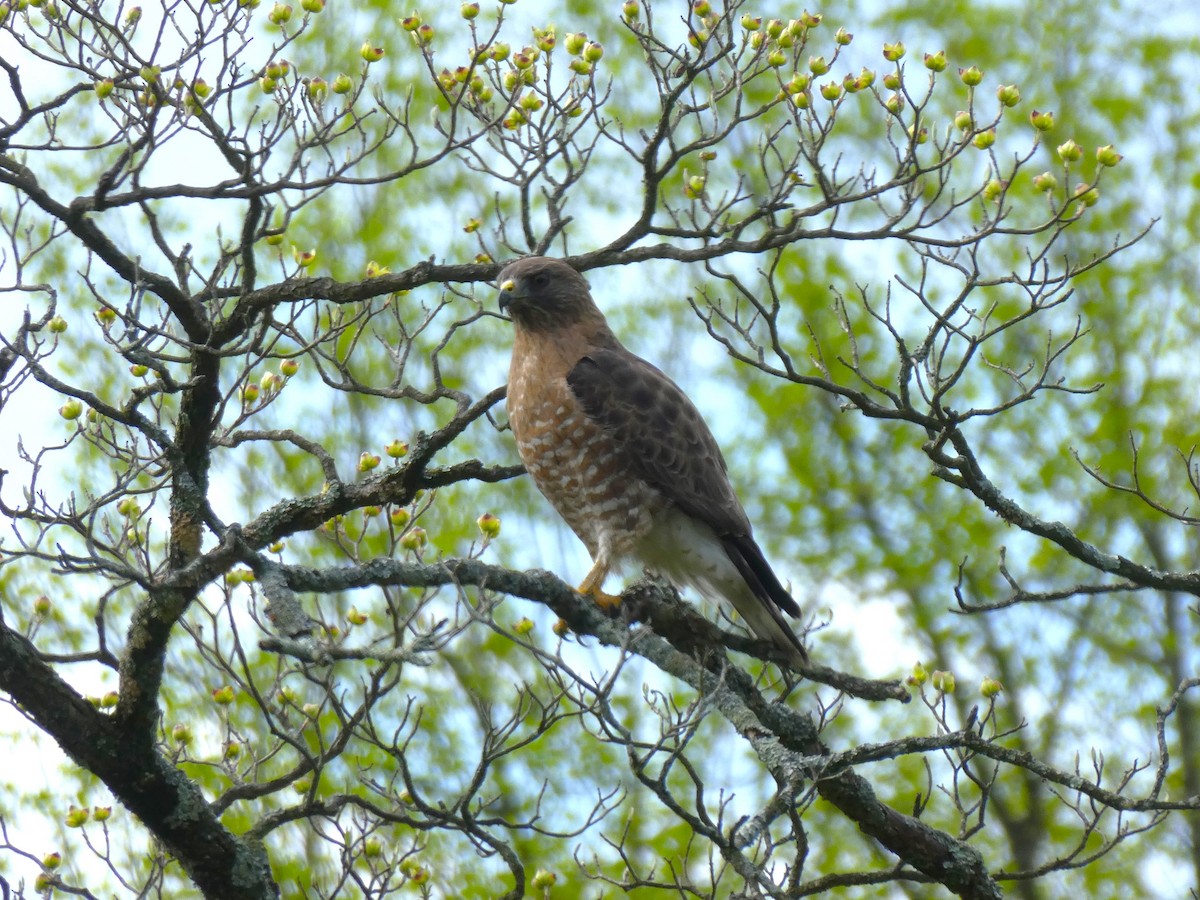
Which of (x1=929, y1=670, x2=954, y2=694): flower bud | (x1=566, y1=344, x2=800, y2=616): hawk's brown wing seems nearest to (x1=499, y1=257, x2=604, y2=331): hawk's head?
(x1=566, y1=344, x2=800, y2=616): hawk's brown wing

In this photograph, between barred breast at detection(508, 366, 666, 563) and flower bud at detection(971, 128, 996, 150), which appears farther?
barred breast at detection(508, 366, 666, 563)

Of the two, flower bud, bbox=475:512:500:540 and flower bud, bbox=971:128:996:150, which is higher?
flower bud, bbox=971:128:996:150

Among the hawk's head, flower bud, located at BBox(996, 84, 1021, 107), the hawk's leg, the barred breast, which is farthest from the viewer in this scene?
the hawk's head

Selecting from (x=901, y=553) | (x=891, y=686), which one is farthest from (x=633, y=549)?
(x=901, y=553)

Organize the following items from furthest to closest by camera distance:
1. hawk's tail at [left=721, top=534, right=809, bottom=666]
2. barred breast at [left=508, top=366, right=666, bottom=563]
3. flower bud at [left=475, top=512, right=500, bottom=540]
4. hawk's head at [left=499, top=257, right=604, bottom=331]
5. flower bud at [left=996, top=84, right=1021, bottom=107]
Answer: hawk's head at [left=499, top=257, right=604, bottom=331] → barred breast at [left=508, top=366, right=666, bottom=563] → hawk's tail at [left=721, top=534, right=809, bottom=666] → flower bud at [left=996, top=84, right=1021, bottom=107] → flower bud at [left=475, top=512, right=500, bottom=540]

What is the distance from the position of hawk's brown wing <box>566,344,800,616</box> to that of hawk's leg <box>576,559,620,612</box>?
46cm

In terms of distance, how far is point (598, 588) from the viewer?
19.8ft

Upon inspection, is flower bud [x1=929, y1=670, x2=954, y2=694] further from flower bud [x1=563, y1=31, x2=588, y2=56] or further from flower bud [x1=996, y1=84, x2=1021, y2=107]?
flower bud [x1=563, y1=31, x2=588, y2=56]

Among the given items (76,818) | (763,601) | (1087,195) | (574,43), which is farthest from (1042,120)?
(76,818)

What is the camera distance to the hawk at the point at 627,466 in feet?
20.8

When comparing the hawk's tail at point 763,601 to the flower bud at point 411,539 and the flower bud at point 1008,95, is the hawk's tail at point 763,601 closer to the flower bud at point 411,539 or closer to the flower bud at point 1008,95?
the flower bud at point 411,539

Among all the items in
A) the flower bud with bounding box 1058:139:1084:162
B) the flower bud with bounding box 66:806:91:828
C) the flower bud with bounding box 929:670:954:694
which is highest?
the flower bud with bounding box 1058:139:1084:162

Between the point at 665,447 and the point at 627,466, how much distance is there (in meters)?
0.20

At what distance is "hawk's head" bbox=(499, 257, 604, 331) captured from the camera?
6.50 meters
